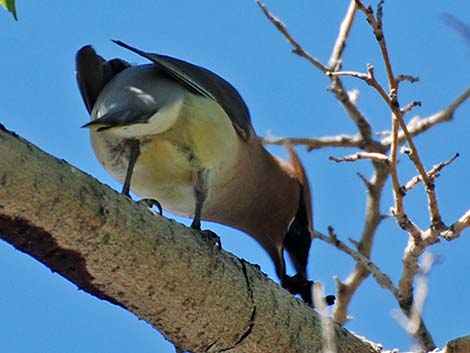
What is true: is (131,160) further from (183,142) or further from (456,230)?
(456,230)

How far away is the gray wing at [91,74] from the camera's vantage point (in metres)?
4.84

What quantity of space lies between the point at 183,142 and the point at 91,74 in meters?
0.66

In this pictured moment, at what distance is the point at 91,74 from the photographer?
15.9ft

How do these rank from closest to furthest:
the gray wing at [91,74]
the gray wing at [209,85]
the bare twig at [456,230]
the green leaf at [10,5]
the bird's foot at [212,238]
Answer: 1. the green leaf at [10,5]
2. the bird's foot at [212,238]
3. the bare twig at [456,230]
4. the gray wing at [209,85]
5. the gray wing at [91,74]

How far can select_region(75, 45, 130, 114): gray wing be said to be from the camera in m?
4.84

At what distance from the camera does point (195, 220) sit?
4.46 m

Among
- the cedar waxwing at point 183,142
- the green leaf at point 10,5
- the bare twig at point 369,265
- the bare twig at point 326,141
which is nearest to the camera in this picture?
the green leaf at point 10,5

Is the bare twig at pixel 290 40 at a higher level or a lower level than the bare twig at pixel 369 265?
higher

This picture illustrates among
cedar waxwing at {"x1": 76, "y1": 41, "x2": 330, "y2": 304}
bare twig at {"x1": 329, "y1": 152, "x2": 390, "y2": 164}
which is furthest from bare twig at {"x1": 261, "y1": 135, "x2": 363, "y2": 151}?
bare twig at {"x1": 329, "y1": 152, "x2": 390, "y2": 164}

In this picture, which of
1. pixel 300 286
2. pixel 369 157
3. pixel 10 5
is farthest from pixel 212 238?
pixel 300 286

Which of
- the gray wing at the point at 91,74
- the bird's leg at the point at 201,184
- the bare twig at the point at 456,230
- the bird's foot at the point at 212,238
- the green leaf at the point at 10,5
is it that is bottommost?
the bird's foot at the point at 212,238

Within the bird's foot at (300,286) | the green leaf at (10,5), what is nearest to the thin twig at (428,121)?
the bird's foot at (300,286)

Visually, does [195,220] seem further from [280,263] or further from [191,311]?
[191,311]

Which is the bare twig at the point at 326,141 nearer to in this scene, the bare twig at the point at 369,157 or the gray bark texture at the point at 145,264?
the bare twig at the point at 369,157
